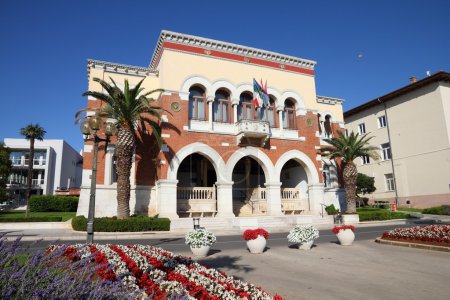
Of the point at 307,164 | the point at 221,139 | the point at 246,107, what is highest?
the point at 246,107

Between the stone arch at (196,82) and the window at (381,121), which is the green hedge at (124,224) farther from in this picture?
the window at (381,121)

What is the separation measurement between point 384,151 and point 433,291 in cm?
3576

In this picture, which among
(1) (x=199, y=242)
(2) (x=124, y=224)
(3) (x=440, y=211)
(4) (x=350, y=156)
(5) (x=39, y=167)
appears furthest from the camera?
(5) (x=39, y=167)

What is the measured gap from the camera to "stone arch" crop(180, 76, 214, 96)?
24181 mm

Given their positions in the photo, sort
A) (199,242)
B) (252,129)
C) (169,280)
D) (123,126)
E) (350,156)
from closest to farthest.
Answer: (169,280) < (199,242) < (123,126) < (252,129) < (350,156)

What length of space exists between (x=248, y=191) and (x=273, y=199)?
9.64 feet

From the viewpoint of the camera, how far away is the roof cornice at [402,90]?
3162 centimetres

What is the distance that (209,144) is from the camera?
24266 millimetres

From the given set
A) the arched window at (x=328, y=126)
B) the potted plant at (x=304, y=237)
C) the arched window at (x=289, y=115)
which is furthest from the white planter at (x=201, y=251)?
the arched window at (x=328, y=126)

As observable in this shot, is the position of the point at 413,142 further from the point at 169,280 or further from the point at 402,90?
the point at 169,280

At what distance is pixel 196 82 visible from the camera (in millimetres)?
24703

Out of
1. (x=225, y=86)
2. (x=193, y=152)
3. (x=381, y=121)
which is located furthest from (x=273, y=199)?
(x=381, y=121)

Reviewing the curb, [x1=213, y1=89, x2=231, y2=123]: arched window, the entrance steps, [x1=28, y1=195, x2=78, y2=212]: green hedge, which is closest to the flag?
[x1=213, y1=89, x2=231, y2=123]: arched window

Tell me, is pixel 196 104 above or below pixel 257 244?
above
